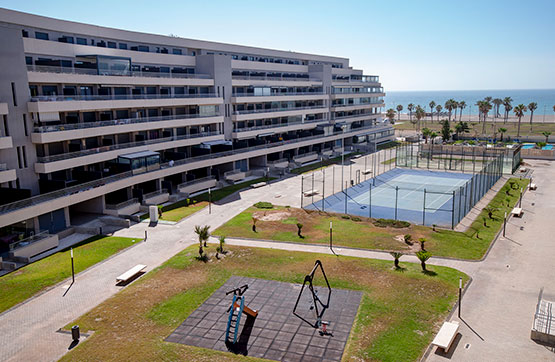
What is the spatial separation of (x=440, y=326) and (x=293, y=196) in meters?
31.8

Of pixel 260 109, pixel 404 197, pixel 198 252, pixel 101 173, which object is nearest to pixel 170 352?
pixel 198 252

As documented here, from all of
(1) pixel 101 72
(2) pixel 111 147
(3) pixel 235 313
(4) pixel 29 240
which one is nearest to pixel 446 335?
(3) pixel 235 313

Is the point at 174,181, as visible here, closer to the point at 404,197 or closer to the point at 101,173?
the point at 101,173

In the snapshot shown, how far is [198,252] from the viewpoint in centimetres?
3522

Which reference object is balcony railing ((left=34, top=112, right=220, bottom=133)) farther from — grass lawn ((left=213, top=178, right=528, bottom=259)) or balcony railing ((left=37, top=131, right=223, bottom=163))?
grass lawn ((left=213, top=178, right=528, bottom=259))

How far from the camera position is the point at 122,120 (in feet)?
162

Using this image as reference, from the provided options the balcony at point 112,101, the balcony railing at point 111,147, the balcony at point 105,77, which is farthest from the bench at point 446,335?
the balcony at point 105,77

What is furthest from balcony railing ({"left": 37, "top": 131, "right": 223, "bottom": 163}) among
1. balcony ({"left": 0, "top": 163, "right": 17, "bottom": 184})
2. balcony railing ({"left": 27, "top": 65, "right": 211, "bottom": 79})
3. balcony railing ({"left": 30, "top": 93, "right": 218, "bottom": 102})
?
balcony railing ({"left": 27, "top": 65, "right": 211, "bottom": 79})

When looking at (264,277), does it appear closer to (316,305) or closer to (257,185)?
(316,305)

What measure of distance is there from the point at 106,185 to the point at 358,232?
25178 mm

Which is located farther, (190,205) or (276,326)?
(190,205)

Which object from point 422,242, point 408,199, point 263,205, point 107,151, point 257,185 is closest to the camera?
point 422,242

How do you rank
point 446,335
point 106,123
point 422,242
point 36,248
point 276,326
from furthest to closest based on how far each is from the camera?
1. point 106,123
2. point 36,248
3. point 422,242
4. point 276,326
5. point 446,335

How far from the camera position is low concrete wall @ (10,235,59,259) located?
3366 cm
